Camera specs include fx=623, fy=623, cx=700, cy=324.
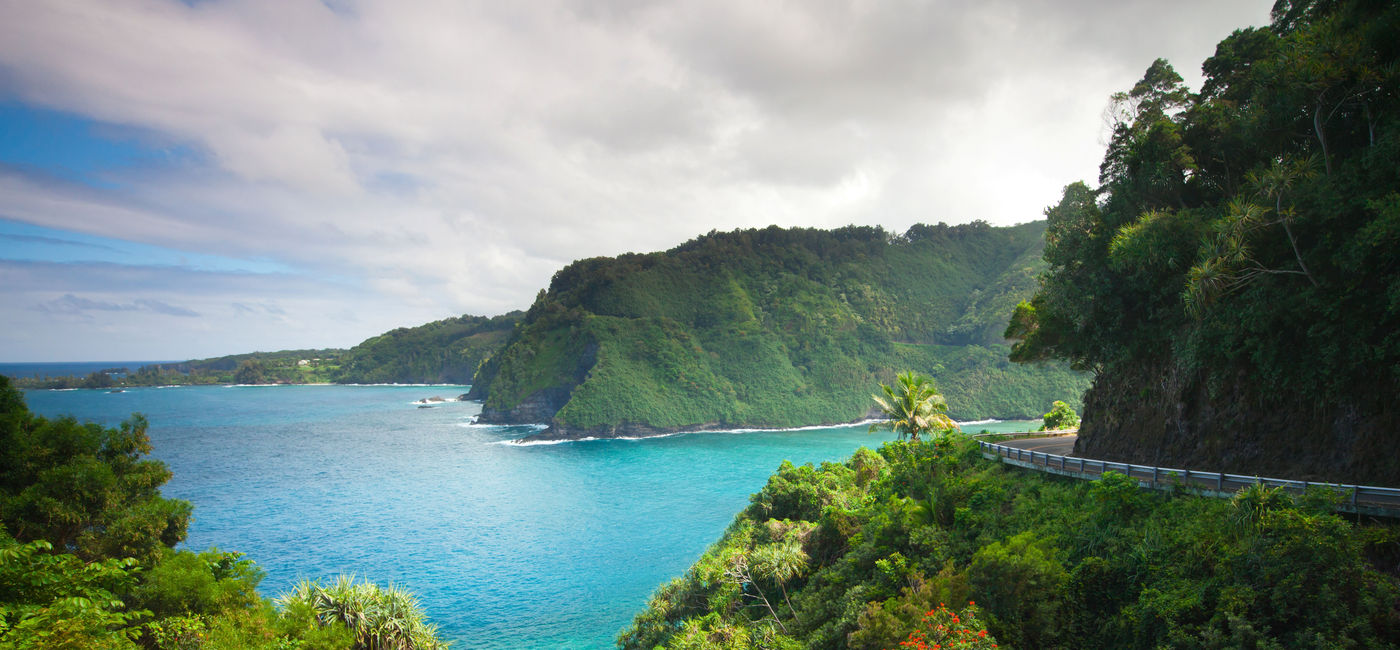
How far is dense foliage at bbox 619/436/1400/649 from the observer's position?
33.1 ft

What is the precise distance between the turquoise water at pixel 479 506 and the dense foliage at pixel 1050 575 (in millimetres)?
12132

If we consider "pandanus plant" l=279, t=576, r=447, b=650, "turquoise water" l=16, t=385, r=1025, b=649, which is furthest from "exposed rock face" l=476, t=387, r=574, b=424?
"pandanus plant" l=279, t=576, r=447, b=650

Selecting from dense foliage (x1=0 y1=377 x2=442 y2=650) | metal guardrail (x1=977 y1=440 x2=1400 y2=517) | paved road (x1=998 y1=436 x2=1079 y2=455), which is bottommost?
dense foliage (x1=0 y1=377 x2=442 y2=650)

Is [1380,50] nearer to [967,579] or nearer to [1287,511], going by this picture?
[1287,511]

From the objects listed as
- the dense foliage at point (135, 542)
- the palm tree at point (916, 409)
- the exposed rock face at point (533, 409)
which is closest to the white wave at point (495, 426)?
the exposed rock face at point (533, 409)

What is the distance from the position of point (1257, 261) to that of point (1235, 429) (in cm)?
460

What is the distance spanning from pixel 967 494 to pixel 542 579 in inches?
1062

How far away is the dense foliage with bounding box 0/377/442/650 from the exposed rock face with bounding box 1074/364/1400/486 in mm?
23855

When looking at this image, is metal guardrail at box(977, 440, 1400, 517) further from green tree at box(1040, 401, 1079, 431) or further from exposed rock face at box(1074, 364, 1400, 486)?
green tree at box(1040, 401, 1079, 431)

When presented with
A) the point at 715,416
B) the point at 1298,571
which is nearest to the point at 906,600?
the point at 1298,571

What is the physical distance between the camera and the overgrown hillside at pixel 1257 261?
1378 centimetres

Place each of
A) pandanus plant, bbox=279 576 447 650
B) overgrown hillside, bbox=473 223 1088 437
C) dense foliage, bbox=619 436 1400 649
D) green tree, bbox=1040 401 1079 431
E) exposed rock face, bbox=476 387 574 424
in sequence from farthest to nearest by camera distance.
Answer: overgrown hillside, bbox=473 223 1088 437
exposed rock face, bbox=476 387 574 424
green tree, bbox=1040 401 1079 431
pandanus plant, bbox=279 576 447 650
dense foliage, bbox=619 436 1400 649

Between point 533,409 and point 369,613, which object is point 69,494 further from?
point 533,409

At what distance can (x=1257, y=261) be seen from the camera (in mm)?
15883
